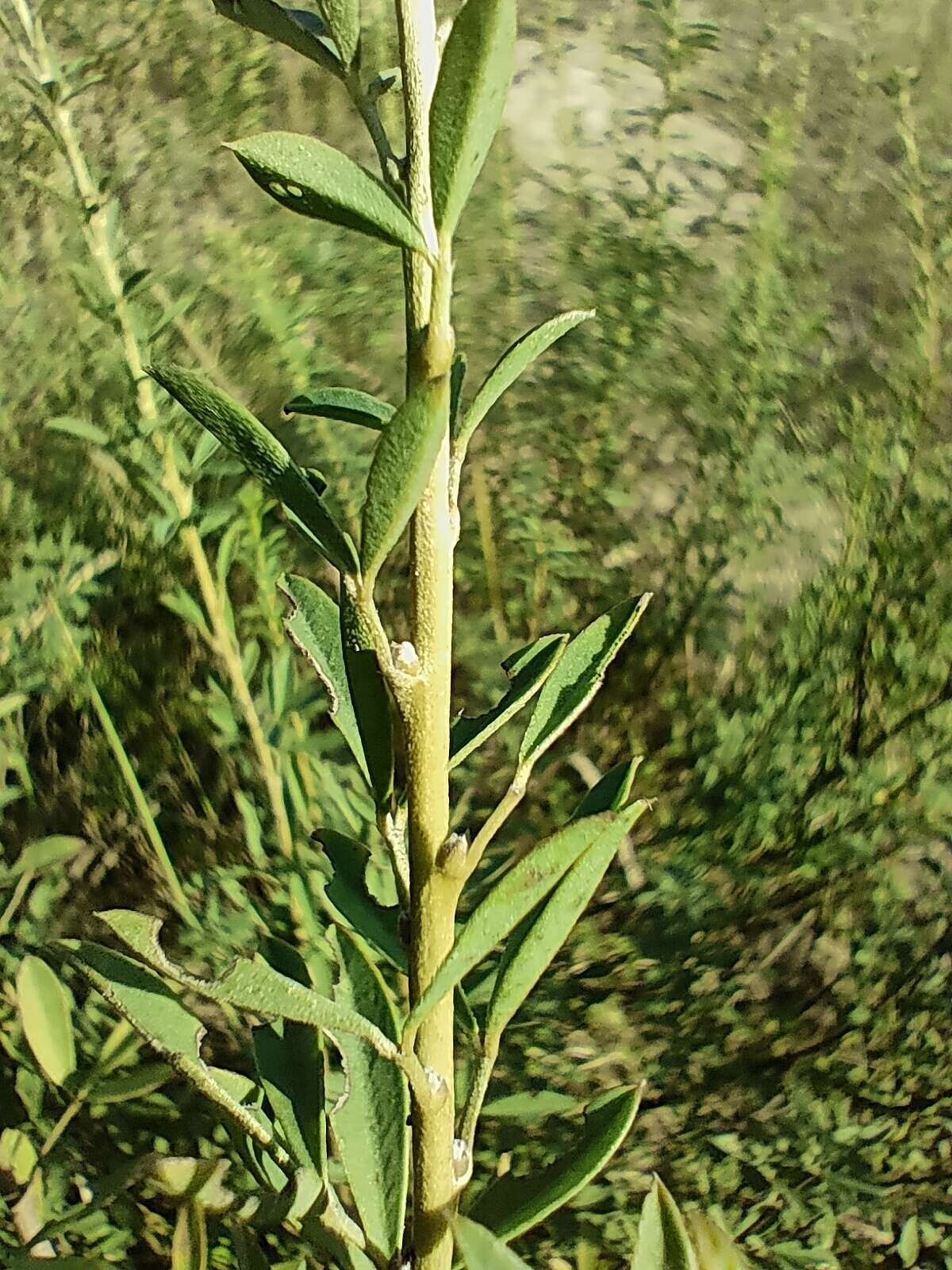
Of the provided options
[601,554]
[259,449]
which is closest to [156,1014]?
[259,449]

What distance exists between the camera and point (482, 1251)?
0.29 metres

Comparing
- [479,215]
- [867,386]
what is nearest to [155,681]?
[479,215]

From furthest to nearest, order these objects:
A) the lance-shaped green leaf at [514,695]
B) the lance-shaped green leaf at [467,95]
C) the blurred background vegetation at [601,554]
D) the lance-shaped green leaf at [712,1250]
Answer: the blurred background vegetation at [601,554]
the lance-shaped green leaf at [712,1250]
the lance-shaped green leaf at [514,695]
the lance-shaped green leaf at [467,95]

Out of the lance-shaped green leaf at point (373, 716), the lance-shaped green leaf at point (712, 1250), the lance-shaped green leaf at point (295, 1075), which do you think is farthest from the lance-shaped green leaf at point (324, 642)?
the lance-shaped green leaf at point (712, 1250)

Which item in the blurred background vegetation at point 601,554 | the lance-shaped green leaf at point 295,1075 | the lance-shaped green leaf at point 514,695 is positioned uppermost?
the lance-shaped green leaf at point 514,695

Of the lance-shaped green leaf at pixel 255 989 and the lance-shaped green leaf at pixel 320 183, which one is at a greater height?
the lance-shaped green leaf at pixel 320 183

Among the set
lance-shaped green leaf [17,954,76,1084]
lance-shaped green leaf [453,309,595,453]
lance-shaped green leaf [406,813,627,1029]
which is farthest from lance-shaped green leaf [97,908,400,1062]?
lance-shaped green leaf [17,954,76,1084]

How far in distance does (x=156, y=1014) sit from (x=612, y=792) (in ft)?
0.50

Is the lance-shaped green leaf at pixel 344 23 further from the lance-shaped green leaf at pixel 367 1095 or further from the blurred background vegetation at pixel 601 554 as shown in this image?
the blurred background vegetation at pixel 601 554

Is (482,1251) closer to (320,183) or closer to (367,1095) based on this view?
(367,1095)

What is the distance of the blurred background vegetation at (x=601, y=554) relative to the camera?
78cm

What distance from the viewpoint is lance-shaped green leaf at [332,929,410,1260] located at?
1.13ft

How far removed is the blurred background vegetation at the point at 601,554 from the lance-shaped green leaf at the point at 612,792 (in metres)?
0.22

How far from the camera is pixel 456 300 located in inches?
47.9
